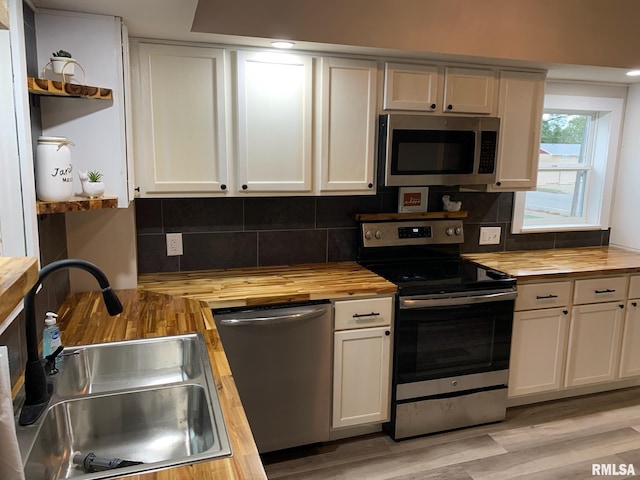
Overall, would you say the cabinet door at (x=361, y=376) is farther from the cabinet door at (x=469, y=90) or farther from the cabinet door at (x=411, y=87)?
the cabinet door at (x=469, y=90)

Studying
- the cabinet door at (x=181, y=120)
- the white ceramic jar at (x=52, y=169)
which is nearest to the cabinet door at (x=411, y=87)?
the cabinet door at (x=181, y=120)

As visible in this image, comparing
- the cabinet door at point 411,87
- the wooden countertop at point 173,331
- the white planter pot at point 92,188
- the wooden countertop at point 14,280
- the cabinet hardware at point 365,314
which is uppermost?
the cabinet door at point 411,87

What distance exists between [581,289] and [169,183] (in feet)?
8.09

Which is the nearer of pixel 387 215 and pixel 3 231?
pixel 3 231

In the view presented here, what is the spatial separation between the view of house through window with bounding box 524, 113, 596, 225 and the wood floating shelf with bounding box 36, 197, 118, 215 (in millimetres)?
2805

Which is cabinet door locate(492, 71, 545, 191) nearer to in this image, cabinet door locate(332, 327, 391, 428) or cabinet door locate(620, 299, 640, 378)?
cabinet door locate(620, 299, 640, 378)

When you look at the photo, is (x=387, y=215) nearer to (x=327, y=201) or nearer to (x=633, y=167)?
(x=327, y=201)

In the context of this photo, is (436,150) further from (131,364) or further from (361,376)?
(131,364)

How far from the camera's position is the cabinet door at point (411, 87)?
2.63 meters

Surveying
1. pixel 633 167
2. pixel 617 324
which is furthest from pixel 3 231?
pixel 633 167

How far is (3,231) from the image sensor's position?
1.47 meters

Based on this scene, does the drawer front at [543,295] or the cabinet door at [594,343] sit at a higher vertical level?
the drawer front at [543,295]

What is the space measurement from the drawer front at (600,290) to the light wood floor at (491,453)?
713 mm

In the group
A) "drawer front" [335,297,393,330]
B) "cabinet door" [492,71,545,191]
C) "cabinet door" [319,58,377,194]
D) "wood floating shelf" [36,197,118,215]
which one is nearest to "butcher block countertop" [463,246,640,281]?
"cabinet door" [492,71,545,191]
